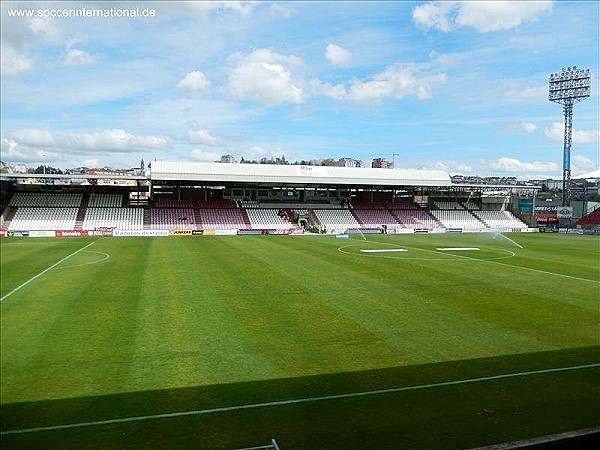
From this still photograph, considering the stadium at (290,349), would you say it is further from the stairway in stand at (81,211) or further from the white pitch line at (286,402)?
the stairway in stand at (81,211)

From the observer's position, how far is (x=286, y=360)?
8.10 meters

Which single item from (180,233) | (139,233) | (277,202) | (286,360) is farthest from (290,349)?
(277,202)

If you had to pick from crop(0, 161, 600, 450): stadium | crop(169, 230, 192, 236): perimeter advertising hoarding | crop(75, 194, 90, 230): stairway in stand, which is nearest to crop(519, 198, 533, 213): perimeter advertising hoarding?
crop(0, 161, 600, 450): stadium

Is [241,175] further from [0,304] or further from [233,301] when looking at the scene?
[0,304]

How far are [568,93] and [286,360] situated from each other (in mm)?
55560

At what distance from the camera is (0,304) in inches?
120

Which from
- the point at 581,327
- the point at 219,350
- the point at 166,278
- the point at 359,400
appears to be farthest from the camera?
the point at 166,278

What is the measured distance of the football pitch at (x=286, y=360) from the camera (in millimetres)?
5449

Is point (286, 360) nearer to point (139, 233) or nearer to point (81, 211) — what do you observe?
point (139, 233)

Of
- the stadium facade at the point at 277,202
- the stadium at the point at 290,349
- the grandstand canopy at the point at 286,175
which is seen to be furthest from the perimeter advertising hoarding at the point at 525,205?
the stadium at the point at 290,349

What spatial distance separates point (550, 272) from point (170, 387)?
55.8ft

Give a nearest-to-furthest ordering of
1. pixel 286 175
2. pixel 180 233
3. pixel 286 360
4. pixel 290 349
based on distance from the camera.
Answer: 1. pixel 286 360
2. pixel 290 349
3. pixel 180 233
4. pixel 286 175

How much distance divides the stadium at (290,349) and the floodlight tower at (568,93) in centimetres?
3697

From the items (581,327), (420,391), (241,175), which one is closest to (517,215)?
(241,175)
